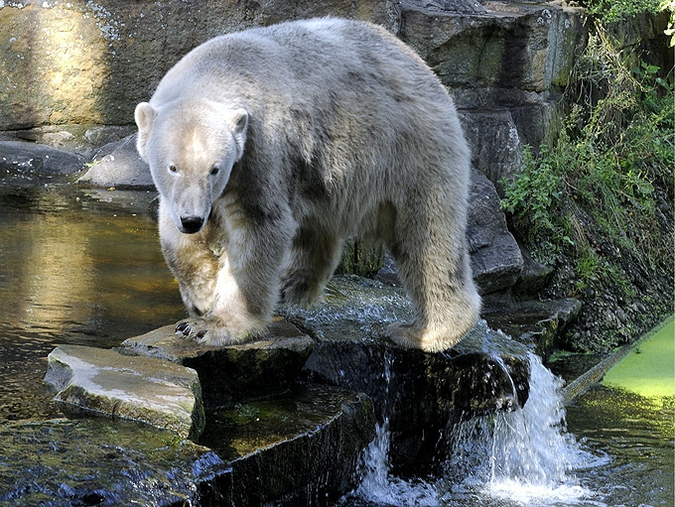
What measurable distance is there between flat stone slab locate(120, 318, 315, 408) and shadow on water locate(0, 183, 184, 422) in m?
0.44

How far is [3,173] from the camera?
8469 mm

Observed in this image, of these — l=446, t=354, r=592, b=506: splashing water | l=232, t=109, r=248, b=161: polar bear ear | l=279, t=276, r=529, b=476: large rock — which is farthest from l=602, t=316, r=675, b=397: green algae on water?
l=232, t=109, r=248, b=161: polar bear ear

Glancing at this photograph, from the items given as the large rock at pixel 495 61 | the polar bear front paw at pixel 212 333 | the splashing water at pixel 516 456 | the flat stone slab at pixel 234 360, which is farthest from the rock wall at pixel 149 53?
the polar bear front paw at pixel 212 333

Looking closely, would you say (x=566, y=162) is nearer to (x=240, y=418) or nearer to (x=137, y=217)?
(x=137, y=217)

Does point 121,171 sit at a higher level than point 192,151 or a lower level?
lower

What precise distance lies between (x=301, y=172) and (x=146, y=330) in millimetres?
1153

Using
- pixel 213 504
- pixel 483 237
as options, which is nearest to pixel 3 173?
pixel 483 237

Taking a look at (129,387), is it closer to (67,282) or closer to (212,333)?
(212,333)

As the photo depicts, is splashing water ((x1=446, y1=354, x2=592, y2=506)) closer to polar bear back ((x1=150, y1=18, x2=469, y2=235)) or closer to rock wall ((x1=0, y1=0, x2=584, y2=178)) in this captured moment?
polar bear back ((x1=150, y1=18, x2=469, y2=235))

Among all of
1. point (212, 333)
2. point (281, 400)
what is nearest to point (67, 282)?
point (212, 333)

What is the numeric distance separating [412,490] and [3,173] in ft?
17.2

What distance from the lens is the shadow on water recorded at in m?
4.26

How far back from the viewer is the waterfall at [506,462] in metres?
4.86

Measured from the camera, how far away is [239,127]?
4008 mm
